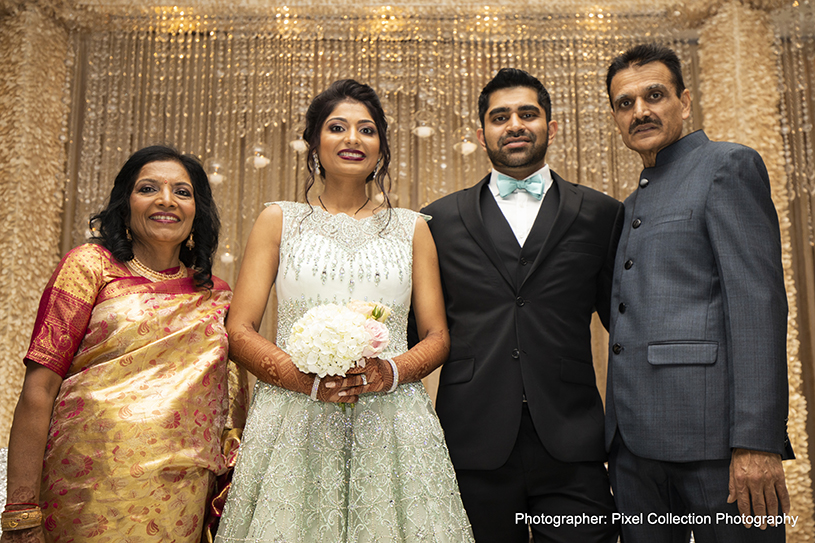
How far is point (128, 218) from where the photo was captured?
7.15ft

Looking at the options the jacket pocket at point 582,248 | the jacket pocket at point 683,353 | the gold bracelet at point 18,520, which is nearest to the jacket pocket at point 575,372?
the jacket pocket at point 683,353

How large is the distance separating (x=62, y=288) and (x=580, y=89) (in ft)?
15.0

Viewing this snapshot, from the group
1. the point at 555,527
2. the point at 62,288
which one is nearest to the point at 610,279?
the point at 555,527

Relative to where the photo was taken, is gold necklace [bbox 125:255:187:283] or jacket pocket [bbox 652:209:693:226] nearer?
jacket pocket [bbox 652:209:693:226]

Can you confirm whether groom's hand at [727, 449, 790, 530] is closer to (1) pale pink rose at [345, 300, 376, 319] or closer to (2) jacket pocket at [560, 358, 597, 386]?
(2) jacket pocket at [560, 358, 597, 386]

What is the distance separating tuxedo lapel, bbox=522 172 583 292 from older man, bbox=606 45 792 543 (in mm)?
214

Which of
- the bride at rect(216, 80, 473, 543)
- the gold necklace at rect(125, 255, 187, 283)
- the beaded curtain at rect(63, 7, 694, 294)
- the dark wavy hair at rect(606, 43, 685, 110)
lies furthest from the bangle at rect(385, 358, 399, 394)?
the beaded curtain at rect(63, 7, 694, 294)

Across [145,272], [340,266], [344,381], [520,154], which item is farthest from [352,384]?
[520,154]

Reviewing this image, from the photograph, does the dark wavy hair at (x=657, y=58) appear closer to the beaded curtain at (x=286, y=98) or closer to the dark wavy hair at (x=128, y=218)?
the dark wavy hair at (x=128, y=218)

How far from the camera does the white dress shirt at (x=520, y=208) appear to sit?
223cm

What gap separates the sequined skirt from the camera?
1712 mm

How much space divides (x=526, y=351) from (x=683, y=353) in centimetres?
47

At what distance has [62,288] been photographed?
1.91 meters

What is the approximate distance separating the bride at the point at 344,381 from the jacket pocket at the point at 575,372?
0.39 m
